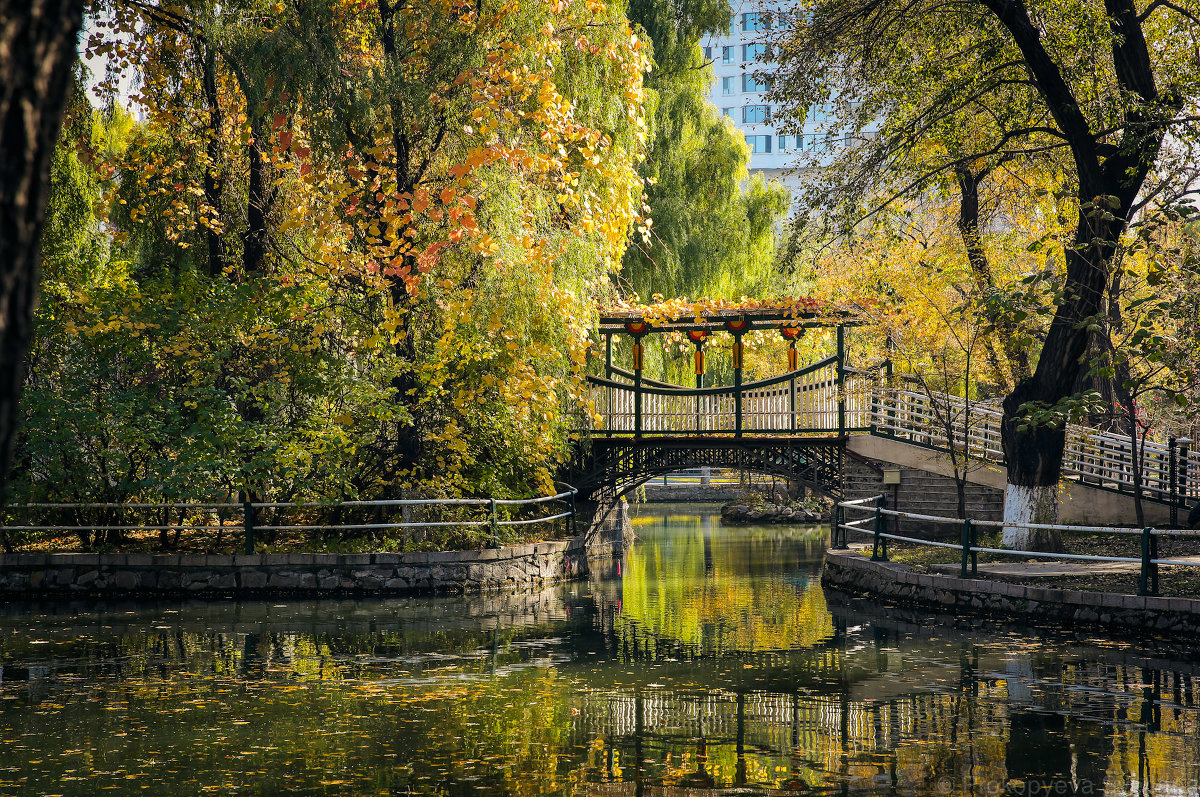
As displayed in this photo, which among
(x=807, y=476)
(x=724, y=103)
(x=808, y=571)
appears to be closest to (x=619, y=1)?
(x=807, y=476)

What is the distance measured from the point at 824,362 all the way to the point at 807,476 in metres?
2.17

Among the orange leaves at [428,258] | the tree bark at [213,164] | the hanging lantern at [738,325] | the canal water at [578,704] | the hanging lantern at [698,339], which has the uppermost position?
the tree bark at [213,164]

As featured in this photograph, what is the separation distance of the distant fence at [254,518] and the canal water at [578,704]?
154 centimetres

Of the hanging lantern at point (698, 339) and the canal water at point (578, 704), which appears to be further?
the hanging lantern at point (698, 339)

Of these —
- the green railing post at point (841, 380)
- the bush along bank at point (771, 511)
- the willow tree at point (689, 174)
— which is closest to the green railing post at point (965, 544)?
the green railing post at point (841, 380)

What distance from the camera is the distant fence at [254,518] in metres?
16.6

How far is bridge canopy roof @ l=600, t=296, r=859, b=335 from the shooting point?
19.8 meters

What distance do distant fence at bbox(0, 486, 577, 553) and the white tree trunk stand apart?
270 inches

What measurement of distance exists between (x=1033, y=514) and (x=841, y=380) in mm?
5061

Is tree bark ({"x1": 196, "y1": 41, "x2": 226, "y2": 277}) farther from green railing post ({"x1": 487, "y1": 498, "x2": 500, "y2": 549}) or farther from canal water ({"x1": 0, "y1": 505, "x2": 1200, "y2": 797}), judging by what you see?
canal water ({"x1": 0, "y1": 505, "x2": 1200, "y2": 797})

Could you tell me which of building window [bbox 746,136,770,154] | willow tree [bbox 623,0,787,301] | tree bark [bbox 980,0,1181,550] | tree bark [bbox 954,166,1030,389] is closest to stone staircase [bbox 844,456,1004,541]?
tree bark [bbox 954,166,1030,389]

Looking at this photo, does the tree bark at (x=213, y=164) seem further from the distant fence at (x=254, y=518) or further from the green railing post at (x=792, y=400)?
the green railing post at (x=792, y=400)

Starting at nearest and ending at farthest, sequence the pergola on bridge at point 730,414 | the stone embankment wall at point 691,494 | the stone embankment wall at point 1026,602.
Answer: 1. the stone embankment wall at point 1026,602
2. the pergola on bridge at point 730,414
3. the stone embankment wall at point 691,494

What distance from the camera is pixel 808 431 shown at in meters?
21.1
